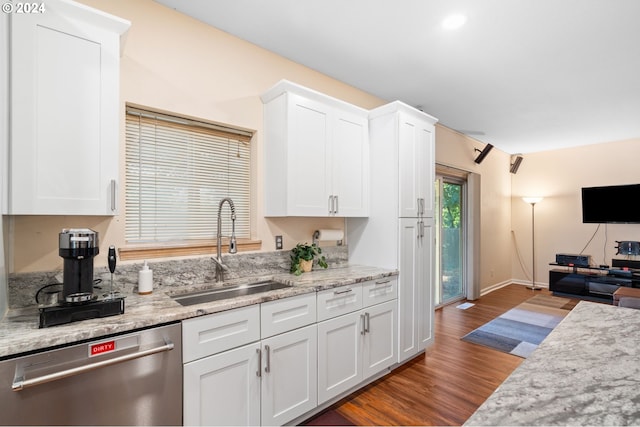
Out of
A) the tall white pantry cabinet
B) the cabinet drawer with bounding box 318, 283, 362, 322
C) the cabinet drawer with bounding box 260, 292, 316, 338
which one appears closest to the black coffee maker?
the cabinet drawer with bounding box 260, 292, 316, 338

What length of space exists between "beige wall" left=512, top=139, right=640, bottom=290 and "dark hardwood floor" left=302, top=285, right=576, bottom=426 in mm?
3809

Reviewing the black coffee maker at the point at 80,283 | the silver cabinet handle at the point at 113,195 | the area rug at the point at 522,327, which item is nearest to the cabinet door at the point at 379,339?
the area rug at the point at 522,327

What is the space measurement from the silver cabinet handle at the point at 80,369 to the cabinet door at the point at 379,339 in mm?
1539

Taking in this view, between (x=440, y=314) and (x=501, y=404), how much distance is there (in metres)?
4.13

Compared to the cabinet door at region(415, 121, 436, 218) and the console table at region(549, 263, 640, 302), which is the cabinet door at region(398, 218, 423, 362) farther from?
the console table at region(549, 263, 640, 302)

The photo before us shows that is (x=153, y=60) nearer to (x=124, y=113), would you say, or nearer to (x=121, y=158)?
(x=124, y=113)

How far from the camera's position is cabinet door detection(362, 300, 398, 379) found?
→ 247cm

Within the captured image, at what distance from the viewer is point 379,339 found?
8.47 feet

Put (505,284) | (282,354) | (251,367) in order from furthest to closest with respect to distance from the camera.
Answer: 1. (505,284)
2. (282,354)
3. (251,367)

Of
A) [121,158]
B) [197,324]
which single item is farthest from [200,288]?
[121,158]

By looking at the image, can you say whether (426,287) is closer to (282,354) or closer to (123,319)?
(282,354)

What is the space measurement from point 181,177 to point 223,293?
2.88 feet

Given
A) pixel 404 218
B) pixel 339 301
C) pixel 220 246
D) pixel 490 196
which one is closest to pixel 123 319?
pixel 220 246

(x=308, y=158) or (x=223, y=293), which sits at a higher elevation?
(x=308, y=158)
